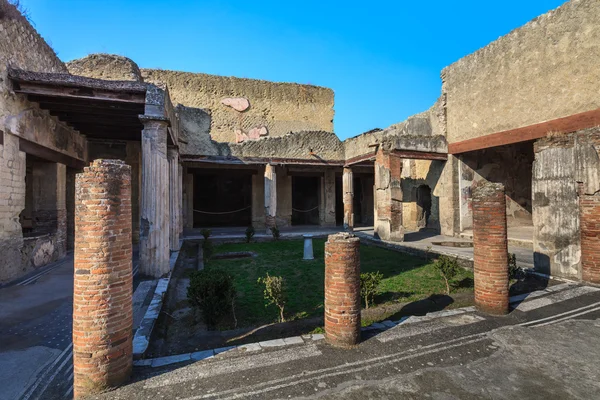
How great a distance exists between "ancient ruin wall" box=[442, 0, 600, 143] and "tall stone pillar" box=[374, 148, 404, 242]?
9.06 ft

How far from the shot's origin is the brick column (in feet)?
18.4

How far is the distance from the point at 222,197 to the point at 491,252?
57.6ft

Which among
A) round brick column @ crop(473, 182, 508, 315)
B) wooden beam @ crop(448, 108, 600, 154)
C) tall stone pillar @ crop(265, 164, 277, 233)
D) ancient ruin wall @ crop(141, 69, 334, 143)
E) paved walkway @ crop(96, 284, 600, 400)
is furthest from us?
ancient ruin wall @ crop(141, 69, 334, 143)

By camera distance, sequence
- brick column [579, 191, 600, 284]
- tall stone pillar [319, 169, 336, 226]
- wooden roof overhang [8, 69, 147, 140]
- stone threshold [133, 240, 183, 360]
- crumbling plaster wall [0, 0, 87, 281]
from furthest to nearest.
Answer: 1. tall stone pillar [319, 169, 336, 226]
2. wooden roof overhang [8, 69, 147, 140]
3. crumbling plaster wall [0, 0, 87, 281]
4. brick column [579, 191, 600, 284]
5. stone threshold [133, 240, 183, 360]

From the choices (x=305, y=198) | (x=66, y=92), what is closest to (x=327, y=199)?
(x=305, y=198)

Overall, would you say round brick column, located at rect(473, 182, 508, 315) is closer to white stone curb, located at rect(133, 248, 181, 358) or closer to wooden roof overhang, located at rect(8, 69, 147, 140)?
white stone curb, located at rect(133, 248, 181, 358)

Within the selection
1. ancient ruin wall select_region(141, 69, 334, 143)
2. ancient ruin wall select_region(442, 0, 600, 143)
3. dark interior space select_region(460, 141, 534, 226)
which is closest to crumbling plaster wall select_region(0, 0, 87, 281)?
ancient ruin wall select_region(141, 69, 334, 143)

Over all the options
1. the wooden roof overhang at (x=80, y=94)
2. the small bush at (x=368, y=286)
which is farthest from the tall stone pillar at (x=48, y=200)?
the small bush at (x=368, y=286)

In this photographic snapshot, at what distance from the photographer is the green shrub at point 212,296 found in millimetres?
4402

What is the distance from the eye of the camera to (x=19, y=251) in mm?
6871

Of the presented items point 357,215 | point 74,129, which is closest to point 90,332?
point 74,129

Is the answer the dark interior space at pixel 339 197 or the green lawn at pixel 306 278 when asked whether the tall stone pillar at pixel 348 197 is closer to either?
the green lawn at pixel 306 278

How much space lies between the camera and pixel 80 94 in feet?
21.7

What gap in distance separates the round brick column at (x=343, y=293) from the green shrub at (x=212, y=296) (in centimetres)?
162
